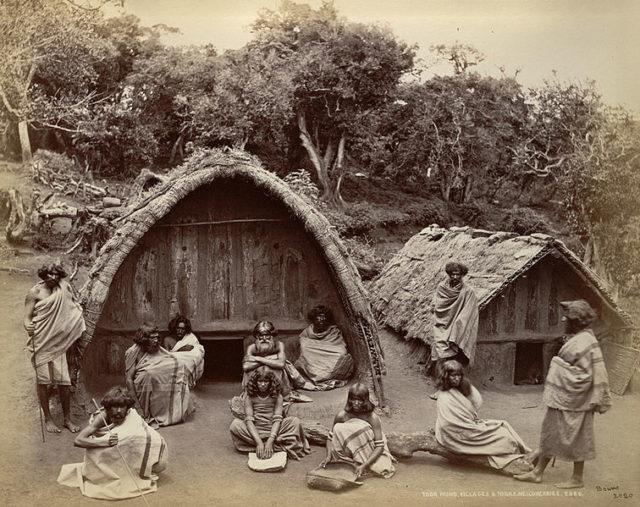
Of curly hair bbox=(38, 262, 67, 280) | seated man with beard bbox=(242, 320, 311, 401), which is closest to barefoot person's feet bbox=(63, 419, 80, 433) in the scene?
curly hair bbox=(38, 262, 67, 280)

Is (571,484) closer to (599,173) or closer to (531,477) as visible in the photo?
(531,477)

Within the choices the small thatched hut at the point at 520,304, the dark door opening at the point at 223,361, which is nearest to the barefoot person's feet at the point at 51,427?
the dark door opening at the point at 223,361

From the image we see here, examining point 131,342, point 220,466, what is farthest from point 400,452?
point 131,342

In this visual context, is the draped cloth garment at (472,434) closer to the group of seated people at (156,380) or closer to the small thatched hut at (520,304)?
the group of seated people at (156,380)

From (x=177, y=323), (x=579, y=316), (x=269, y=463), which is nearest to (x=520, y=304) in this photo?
(x=579, y=316)

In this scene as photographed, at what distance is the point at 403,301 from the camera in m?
10.8

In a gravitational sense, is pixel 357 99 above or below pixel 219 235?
above

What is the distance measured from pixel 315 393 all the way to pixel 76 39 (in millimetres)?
8898

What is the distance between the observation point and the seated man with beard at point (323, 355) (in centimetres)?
783

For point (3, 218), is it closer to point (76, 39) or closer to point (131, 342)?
point (76, 39)

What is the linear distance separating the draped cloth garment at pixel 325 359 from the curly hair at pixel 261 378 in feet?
5.03

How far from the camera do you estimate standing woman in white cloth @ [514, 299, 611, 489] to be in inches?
208

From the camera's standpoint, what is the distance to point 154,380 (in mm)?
6848

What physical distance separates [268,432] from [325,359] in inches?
74.4
